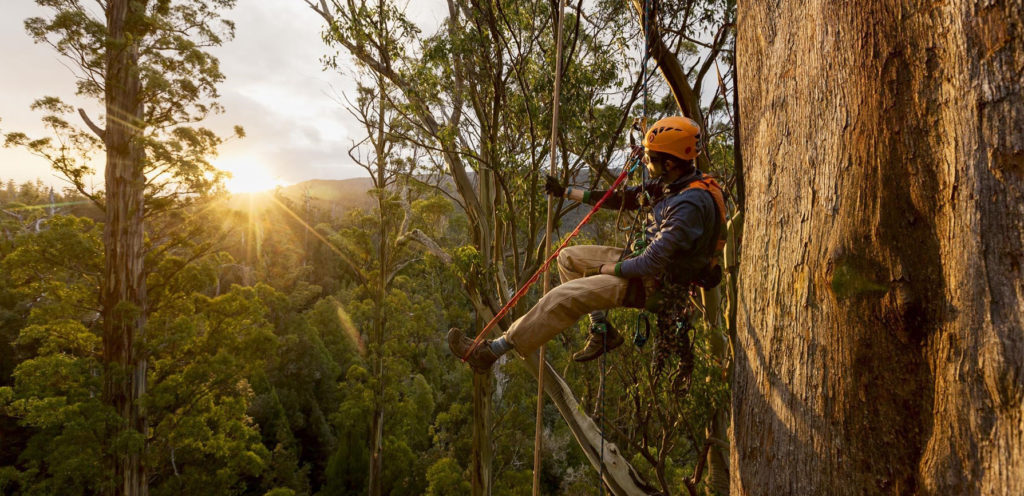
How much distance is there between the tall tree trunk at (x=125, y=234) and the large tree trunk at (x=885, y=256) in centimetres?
1101

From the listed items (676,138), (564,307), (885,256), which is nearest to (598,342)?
(564,307)

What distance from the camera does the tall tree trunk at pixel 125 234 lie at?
31.2 ft

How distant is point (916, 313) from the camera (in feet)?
5.58

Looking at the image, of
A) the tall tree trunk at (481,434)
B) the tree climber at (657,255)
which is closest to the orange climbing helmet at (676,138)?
the tree climber at (657,255)

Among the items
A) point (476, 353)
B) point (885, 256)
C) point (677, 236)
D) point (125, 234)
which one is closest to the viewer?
point (885, 256)

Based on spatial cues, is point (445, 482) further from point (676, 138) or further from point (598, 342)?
point (676, 138)

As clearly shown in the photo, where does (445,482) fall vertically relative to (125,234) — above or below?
below

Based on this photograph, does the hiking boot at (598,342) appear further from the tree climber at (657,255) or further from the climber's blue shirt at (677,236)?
the climber's blue shirt at (677,236)

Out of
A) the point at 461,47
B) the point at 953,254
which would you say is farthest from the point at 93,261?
the point at 953,254

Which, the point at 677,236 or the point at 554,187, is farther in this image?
the point at 554,187

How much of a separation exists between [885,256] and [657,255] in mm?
1063

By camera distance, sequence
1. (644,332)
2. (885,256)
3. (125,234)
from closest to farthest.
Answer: (885,256) → (644,332) → (125,234)

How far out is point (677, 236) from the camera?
8.67ft

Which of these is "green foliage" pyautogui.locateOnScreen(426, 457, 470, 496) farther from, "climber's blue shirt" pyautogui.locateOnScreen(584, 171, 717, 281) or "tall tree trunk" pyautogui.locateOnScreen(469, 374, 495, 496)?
"climber's blue shirt" pyautogui.locateOnScreen(584, 171, 717, 281)
